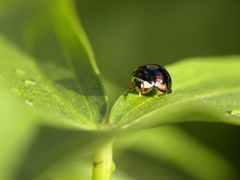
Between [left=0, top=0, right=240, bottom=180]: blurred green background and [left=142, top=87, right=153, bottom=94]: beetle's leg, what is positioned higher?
[left=0, top=0, right=240, bottom=180]: blurred green background

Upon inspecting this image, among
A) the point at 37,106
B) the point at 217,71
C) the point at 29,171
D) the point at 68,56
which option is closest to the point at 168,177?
the point at 217,71

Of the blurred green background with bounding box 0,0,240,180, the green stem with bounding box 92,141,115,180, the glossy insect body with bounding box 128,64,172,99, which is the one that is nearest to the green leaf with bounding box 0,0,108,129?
the green stem with bounding box 92,141,115,180

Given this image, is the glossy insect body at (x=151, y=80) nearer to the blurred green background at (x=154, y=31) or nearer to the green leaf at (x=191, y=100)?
the green leaf at (x=191, y=100)

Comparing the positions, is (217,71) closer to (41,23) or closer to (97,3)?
(41,23)

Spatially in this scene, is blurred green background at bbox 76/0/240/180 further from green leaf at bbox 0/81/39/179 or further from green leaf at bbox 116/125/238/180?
green leaf at bbox 0/81/39/179

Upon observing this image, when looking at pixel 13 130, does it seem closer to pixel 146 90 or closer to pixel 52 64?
pixel 52 64

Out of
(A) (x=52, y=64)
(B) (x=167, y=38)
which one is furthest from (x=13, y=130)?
(B) (x=167, y=38)
